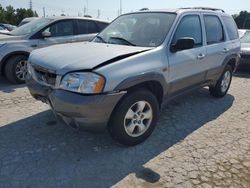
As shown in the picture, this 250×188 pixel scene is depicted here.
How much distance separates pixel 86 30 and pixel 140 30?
383 centimetres

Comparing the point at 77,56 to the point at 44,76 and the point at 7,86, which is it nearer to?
the point at 44,76

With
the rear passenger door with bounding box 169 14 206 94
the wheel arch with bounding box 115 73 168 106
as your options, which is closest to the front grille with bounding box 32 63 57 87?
the wheel arch with bounding box 115 73 168 106

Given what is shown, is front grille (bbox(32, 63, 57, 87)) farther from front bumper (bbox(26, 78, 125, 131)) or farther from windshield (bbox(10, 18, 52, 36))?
windshield (bbox(10, 18, 52, 36))

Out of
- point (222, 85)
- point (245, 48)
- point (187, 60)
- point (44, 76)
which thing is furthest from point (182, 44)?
point (245, 48)

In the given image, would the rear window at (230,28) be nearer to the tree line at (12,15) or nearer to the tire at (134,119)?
the tire at (134,119)

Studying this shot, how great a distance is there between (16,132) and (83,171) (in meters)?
1.45

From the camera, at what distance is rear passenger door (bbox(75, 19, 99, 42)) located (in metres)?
7.47

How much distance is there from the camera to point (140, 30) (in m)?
4.16

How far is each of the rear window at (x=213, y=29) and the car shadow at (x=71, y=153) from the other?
1.49 meters

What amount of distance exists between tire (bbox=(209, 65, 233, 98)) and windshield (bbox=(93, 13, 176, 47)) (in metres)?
2.14

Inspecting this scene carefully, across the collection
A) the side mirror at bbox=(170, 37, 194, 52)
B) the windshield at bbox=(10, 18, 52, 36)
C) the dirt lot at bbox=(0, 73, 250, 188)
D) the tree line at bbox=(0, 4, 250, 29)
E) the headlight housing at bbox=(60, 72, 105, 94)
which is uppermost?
the tree line at bbox=(0, 4, 250, 29)

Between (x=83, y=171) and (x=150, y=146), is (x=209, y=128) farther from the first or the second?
(x=83, y=171)

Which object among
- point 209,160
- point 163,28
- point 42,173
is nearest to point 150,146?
point 209,160

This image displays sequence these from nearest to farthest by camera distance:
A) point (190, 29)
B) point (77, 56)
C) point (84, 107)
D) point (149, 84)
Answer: point (84, 107)
point (77, 56)
point (149, 84)
point (190, 29)
